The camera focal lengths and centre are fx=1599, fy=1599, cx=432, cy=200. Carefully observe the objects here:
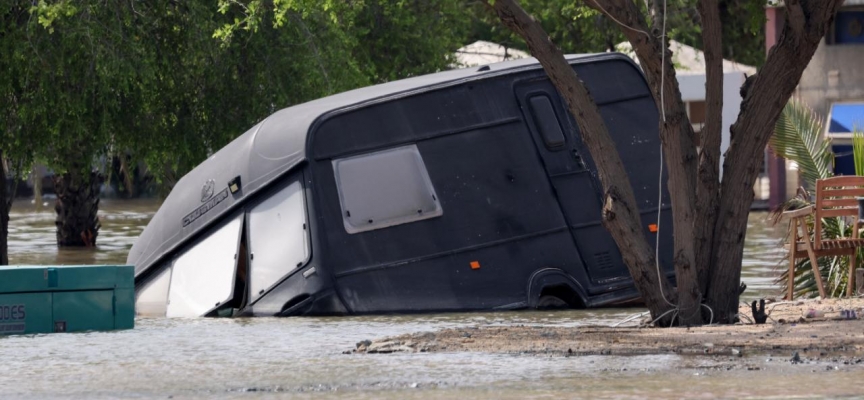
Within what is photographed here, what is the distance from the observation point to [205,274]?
47.8 ft

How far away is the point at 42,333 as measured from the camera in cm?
1252

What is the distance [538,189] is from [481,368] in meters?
4.99

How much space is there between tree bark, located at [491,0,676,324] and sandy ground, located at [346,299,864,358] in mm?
379

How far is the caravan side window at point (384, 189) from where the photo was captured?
551 inches

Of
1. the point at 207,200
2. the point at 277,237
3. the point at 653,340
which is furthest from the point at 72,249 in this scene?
the point at 653,340

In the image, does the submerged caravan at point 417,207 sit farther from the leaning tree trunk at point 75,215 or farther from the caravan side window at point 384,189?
the leaning tree trunk at point 75,215

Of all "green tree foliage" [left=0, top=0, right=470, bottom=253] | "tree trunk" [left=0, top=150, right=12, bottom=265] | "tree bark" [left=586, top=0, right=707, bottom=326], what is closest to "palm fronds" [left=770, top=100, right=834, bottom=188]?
"tree bark" [left=586, top=0, right=707, bottom=326]

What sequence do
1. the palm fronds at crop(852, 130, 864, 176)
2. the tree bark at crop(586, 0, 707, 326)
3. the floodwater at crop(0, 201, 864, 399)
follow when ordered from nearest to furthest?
the floodwater at crop(0, 201, 864, 399)
the tree bark at crop(586, 0, 707, 326)
the palm fronds at crop(852, 130, 864, 176)

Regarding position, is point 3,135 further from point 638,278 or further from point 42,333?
point 638,278

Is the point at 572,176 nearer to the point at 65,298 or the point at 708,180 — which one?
the point at 708,180

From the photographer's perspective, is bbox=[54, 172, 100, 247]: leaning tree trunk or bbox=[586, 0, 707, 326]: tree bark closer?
bbox=[586, 0, 707, 326]: tree bark

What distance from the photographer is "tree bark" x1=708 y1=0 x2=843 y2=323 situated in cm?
1166

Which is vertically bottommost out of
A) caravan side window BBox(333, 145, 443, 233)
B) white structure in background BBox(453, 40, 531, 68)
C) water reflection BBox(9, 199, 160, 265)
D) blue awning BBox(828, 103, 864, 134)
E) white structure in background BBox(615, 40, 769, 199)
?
water reflection BBox(9, 199, 160, 265)

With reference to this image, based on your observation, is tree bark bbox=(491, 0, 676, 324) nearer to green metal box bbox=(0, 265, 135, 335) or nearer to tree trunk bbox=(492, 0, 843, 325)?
tree trunk bbox=(492, 0, 843, 325)
